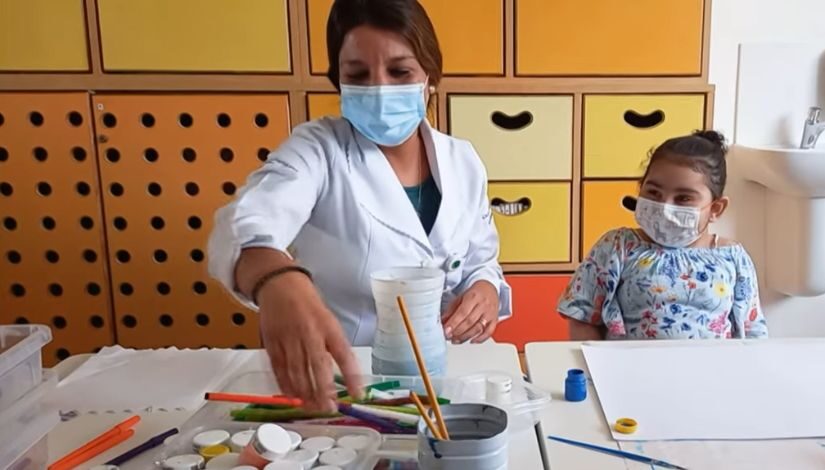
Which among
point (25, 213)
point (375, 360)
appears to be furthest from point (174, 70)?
point (375, 360)

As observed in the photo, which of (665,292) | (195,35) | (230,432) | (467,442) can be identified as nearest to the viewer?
(467,442)

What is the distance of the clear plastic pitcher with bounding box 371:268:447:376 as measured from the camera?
693 mm

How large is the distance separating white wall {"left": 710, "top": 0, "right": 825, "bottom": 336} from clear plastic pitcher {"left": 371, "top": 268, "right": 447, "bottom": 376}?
5.15 ft

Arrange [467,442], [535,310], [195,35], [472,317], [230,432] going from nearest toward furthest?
[467,442], [230,432], [472,317], [195,35], [535,310]

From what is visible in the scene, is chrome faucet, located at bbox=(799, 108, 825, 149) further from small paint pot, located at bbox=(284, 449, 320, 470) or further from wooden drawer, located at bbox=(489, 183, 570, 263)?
small paint pot, located at bbox=(284, 449, 320, 470)

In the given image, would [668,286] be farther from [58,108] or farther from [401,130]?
[58,108]

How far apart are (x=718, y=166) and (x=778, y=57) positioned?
102 centimetres

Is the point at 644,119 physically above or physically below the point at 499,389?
above

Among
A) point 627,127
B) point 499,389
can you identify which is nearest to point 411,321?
point 499,389

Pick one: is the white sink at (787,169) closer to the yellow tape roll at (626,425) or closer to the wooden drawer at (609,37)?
the wooden drawer at (609,37)

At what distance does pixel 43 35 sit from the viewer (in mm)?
1661

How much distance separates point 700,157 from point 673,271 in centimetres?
19

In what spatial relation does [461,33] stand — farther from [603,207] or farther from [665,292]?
[665,292]

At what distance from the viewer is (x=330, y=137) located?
3.46 feet
